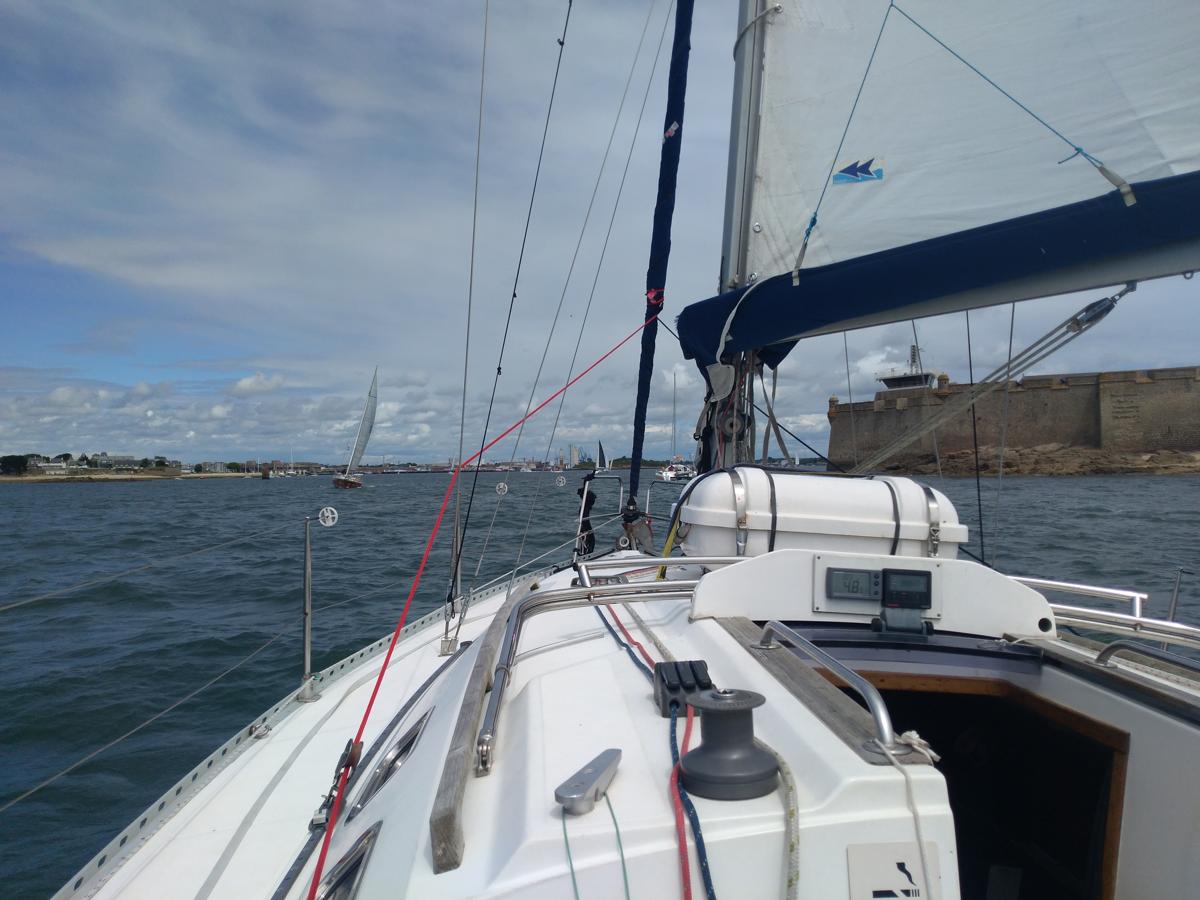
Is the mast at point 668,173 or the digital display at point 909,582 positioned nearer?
the digital display at point 909,582

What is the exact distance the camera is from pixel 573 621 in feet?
8.16

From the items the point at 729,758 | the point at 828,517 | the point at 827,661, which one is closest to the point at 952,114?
the point at 828,517

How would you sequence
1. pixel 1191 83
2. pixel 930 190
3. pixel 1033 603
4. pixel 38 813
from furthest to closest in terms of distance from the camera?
pixel 38 813, pixel 930 190, pixel 1191 83, pixel 1033 603

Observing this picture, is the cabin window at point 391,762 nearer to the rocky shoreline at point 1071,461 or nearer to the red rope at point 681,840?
the red rope at point 681,840

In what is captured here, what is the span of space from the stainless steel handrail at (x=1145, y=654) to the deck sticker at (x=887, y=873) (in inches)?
43.9

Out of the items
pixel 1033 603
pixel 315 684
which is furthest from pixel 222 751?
pixel 1033 603

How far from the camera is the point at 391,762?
7.06 ft

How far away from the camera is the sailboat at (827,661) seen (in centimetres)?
115

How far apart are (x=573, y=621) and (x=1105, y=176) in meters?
2.62

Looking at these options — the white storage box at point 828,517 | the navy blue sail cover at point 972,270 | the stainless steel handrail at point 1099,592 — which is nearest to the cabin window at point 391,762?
the white storage box at point 828,517

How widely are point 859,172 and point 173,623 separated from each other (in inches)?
283

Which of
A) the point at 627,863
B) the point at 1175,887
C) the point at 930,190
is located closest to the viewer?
the point at 627,863

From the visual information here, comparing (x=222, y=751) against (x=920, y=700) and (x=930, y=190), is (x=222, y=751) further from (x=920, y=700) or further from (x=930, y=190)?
(x=930, y=190)

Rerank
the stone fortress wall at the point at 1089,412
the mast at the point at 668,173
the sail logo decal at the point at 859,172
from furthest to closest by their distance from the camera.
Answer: the stone fortress wall at the point at 1089,412 → the mast at the point at 668,173 → the sail logo decal at the point at 859,172
